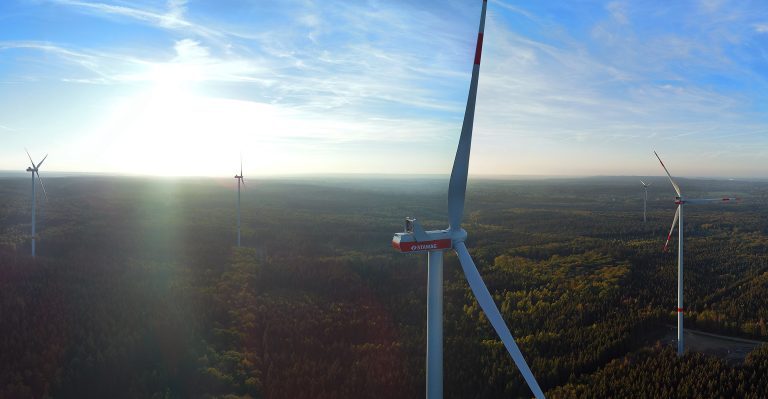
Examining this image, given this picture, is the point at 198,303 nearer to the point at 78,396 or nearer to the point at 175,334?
the point at 175,334

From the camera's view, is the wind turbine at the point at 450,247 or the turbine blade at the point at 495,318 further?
the turbine blade at the point at 495,318

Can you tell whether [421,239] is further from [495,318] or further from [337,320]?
[337,320]

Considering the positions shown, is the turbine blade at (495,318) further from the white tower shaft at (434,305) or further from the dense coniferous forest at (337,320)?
the dense coniferous forest at (337,320)

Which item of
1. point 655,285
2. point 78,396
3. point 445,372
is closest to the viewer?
point 78,396

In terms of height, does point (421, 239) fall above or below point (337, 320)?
above

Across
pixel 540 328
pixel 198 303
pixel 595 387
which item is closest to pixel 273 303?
pixel 198 303

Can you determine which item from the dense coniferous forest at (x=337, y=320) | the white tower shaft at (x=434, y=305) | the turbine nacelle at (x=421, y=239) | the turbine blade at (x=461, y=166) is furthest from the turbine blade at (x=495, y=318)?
the dense coniferous forest at (x=337, y=320)

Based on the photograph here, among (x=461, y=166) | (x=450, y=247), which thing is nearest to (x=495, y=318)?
(x=450, y=247)

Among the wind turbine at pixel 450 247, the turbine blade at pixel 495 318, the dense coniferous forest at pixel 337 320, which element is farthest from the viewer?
the dense coniferous forest at pixel 337 320
